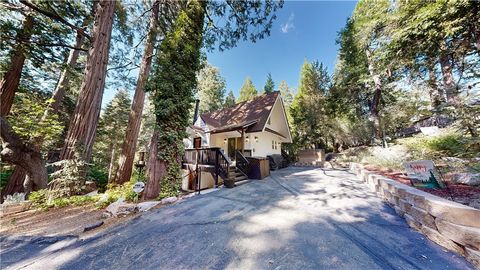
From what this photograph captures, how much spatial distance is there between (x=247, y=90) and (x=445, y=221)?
88.6 feet

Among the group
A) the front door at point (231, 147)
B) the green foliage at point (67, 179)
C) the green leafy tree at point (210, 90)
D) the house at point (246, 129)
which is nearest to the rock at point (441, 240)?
the house at point (246, 129)

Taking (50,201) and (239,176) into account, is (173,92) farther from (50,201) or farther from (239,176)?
(239,176)

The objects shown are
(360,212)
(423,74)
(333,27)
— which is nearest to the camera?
(360,212)

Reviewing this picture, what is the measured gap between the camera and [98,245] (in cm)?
272

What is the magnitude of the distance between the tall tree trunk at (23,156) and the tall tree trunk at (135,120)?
7.39 feet

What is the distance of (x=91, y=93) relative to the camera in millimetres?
5914

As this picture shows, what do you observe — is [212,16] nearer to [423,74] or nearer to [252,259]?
[252,259]

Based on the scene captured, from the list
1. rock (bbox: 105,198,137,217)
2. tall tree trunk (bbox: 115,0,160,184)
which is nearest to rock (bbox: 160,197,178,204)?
rock (bbox: 105,198,137,217)

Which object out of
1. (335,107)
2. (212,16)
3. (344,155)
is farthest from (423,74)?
(212,16)

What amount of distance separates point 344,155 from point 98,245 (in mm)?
15760

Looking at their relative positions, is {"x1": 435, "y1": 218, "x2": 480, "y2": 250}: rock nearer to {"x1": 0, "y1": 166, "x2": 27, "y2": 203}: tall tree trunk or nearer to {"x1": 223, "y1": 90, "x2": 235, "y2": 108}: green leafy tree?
{"x1": 0, "y1": 166, "x2": 27, "y2": 203}: tall tree trunk

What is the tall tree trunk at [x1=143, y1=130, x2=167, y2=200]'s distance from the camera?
488 centimetres

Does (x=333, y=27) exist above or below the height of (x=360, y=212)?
above

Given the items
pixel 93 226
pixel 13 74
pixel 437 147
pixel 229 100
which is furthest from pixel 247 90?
pixel 93 226
